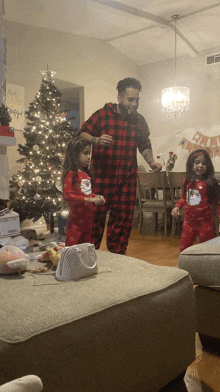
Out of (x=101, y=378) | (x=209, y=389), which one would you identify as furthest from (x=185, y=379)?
(x=101, y=378)

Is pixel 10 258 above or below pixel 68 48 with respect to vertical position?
below

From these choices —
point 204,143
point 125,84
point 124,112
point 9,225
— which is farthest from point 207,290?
point 204,143

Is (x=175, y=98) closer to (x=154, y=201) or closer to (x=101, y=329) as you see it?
(x=154, y=201)

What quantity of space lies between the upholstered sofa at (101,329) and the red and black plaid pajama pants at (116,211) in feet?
4.29

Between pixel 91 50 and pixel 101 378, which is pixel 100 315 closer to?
pixel 101 378

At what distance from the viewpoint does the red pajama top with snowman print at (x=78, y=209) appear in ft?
7.44

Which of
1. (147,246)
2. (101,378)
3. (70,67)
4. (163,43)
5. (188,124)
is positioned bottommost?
(147,246)

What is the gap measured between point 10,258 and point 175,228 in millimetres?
2991

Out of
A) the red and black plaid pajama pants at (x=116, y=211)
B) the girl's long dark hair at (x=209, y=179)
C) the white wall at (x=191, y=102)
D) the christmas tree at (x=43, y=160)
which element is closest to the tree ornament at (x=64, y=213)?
the christmas tree at (x=43, y=160)

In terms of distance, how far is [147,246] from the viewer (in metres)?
3.44

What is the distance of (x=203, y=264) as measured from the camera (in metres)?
1.30

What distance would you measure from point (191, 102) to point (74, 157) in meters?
3.74

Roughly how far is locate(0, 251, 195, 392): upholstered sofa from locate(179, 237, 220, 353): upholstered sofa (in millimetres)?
187

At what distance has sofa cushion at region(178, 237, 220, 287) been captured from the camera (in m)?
1.27
